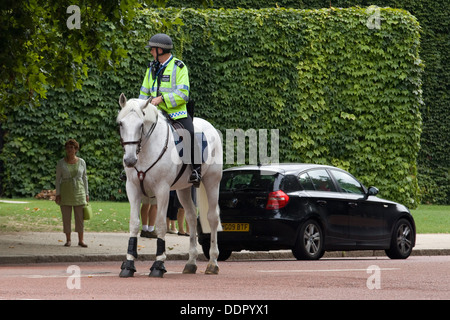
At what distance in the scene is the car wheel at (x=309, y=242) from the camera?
15.5 meters

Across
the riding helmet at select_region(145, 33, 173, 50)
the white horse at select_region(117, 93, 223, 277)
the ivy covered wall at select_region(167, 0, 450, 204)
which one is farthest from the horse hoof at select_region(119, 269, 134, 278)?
the ivy covered wall at select_region(167, 0, 450, 204)

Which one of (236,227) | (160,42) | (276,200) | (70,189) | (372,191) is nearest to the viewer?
(160,42)

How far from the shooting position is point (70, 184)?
1714 centimetres

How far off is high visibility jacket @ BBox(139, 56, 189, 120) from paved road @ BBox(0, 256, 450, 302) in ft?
7.34

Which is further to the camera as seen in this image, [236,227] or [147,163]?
[236,227]

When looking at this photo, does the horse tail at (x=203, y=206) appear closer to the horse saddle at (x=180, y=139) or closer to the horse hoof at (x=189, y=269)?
the horse saddle at (x=180, y=139)

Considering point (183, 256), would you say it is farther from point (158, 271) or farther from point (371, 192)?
point (158, 271)

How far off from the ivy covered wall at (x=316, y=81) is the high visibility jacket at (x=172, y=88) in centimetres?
1431

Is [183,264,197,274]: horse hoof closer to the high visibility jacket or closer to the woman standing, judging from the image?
the high visibility jacket

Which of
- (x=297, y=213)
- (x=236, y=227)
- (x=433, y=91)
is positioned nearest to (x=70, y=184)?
(x=236, y=227)

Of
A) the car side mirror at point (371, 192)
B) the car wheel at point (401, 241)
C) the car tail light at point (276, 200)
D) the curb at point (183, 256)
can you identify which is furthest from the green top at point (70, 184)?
the car wheel at point (401, 241)

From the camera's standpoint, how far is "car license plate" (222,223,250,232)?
15.4 m

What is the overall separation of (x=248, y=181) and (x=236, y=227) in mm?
827
